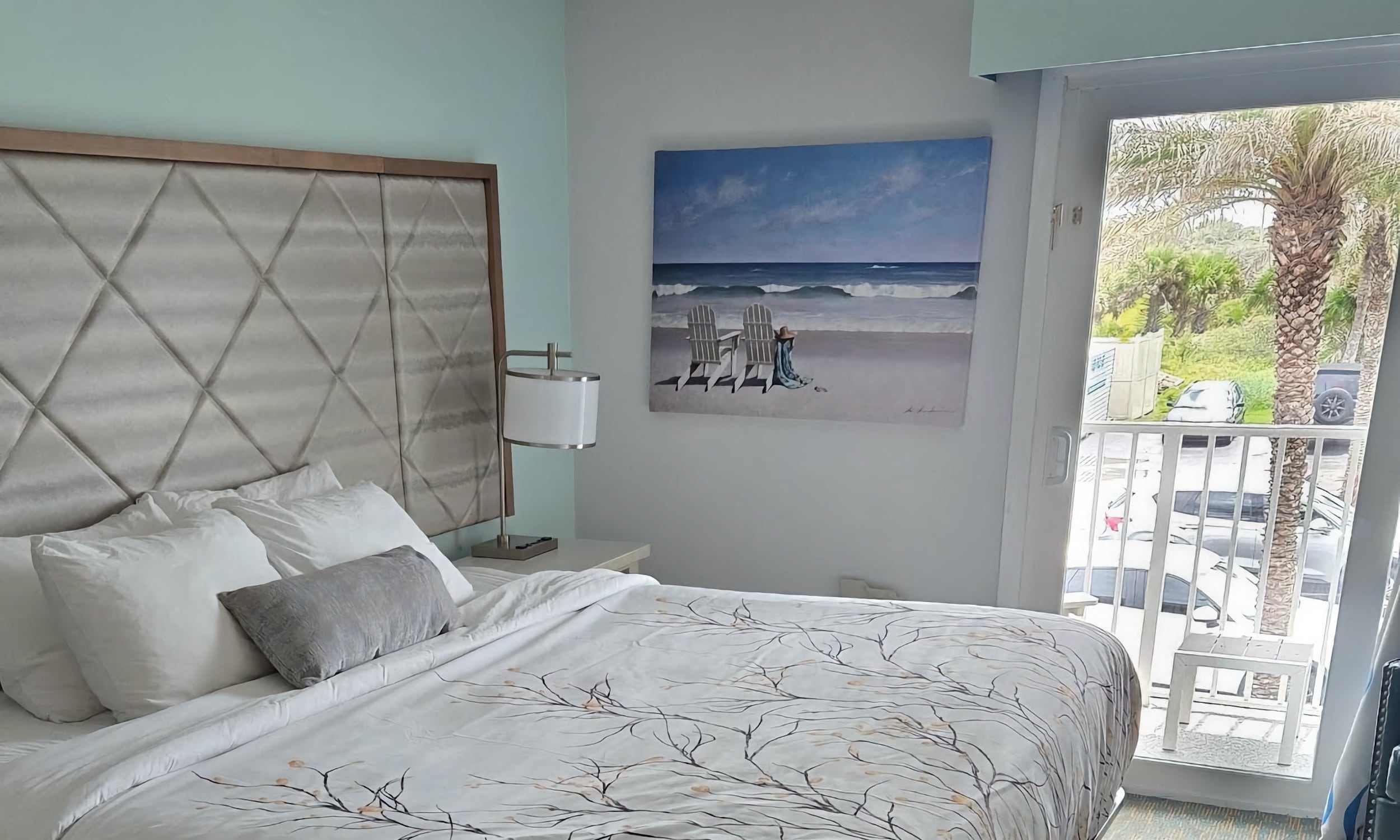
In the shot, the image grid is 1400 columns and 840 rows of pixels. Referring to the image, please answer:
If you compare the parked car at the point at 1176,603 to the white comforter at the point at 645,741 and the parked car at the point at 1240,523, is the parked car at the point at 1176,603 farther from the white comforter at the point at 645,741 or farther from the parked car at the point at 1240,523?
the white comforter at the point at 645,741

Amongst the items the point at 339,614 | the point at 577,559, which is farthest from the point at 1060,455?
the point at 339,614

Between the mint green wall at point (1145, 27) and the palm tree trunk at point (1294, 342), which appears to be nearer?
the mint green wall at point (1145, 27)

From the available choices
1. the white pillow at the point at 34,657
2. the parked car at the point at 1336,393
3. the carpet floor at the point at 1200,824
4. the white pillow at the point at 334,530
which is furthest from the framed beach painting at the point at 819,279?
the white pillow at the point at 34,657

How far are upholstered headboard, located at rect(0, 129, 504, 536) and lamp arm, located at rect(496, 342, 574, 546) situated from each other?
2.1 inches

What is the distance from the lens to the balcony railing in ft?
9.84

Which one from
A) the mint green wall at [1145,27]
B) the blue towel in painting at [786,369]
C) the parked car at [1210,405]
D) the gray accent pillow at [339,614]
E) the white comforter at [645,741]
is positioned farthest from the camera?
the blue towel in painting at [786,369]

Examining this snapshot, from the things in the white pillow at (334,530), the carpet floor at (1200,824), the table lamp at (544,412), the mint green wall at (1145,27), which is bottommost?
the carpet floor at (1200,824)

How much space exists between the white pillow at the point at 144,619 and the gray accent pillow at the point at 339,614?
5 centimetres

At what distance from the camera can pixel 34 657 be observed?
2.01 meters

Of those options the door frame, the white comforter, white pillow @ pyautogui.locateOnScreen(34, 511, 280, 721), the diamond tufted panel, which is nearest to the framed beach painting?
the door frame

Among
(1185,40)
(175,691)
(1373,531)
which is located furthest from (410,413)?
(1373,531)

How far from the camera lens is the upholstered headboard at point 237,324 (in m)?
2.20

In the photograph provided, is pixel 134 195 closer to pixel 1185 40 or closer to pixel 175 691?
pixel 175 691

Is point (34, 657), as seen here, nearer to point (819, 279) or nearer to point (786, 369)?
point (786, 369)
